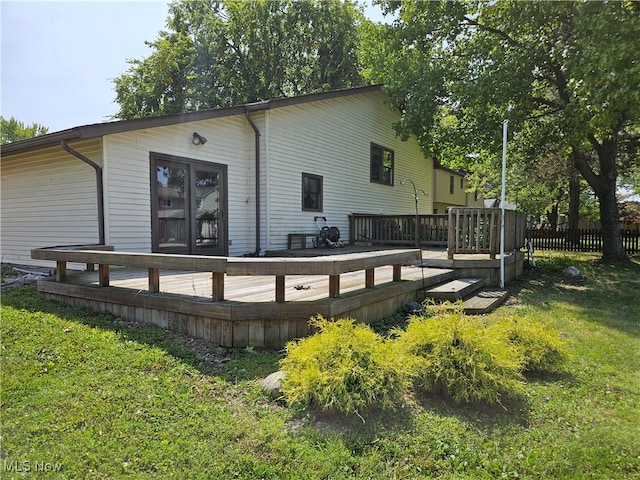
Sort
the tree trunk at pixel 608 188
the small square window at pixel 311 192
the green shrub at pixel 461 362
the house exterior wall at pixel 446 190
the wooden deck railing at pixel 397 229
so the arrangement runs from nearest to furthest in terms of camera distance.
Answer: the green shrub at pixel 461 362
the small square window at pixel 311 192
the wooden deck railing at pixel 397 229
the tree trunk at pixel 608 188
the house exterior wall at pixel 446 190

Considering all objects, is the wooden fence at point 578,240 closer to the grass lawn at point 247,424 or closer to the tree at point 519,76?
the tree at point 519,76

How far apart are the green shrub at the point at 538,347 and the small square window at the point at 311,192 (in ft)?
23.6

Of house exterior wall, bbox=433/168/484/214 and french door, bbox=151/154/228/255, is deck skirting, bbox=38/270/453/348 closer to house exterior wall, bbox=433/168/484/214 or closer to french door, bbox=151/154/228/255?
french door, bbox=151/154/228/255

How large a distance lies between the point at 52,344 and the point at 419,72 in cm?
1145

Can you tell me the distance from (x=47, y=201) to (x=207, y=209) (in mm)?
3185

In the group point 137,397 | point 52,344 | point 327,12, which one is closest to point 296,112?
point 52,344

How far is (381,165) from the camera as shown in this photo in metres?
13.4

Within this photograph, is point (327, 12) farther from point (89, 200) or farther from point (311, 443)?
point (311, 443)

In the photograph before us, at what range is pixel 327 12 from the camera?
22734mm

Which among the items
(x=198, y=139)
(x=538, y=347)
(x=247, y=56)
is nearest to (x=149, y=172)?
(x=198, y=139)

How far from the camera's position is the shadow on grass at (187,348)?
3.17 meters

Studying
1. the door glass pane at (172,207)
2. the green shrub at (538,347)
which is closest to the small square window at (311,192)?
the door glass pane at (172,207)

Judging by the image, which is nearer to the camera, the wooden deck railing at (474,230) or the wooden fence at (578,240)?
the wooden deck railing at (474,230)

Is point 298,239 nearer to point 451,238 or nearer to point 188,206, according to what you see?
point 188,206
